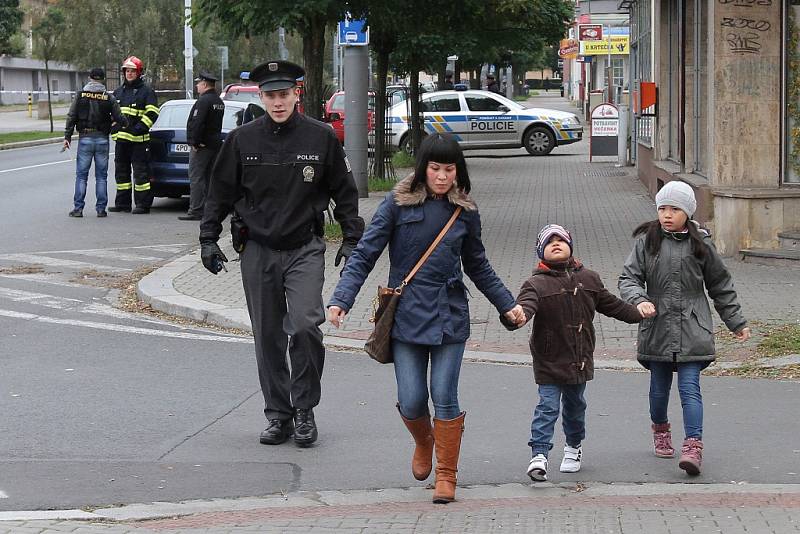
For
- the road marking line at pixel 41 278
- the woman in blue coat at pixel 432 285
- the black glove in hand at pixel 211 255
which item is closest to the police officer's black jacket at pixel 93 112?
the road marking line at pixel 41 278

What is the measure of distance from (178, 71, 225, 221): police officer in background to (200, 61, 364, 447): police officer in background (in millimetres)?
9669

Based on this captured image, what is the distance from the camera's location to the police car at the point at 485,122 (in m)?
32.8

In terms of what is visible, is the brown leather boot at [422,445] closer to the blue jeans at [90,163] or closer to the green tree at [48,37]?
the blue jeans at [90,163]

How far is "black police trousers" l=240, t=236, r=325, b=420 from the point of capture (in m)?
6.72

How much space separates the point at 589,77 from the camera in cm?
5450

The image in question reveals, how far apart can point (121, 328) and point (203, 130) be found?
6.52m

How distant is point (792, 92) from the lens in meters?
13.6

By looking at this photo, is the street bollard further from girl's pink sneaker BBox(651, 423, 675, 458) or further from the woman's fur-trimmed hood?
the woman's fur-trimmed hood

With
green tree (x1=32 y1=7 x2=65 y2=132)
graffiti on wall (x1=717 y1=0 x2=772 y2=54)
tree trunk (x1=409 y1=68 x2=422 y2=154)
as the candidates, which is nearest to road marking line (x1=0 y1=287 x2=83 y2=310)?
graffiti on wall (x1=717 y1=0 x2=772 y2=54)

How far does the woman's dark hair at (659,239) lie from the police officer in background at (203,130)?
422 inches

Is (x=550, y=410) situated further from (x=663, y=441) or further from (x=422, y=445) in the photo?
(x=663, y=441)

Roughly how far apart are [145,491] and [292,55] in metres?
62.0

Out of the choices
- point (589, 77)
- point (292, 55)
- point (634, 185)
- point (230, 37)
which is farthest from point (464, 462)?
point (292, 55)

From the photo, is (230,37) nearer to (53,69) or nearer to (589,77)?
(589,77)
